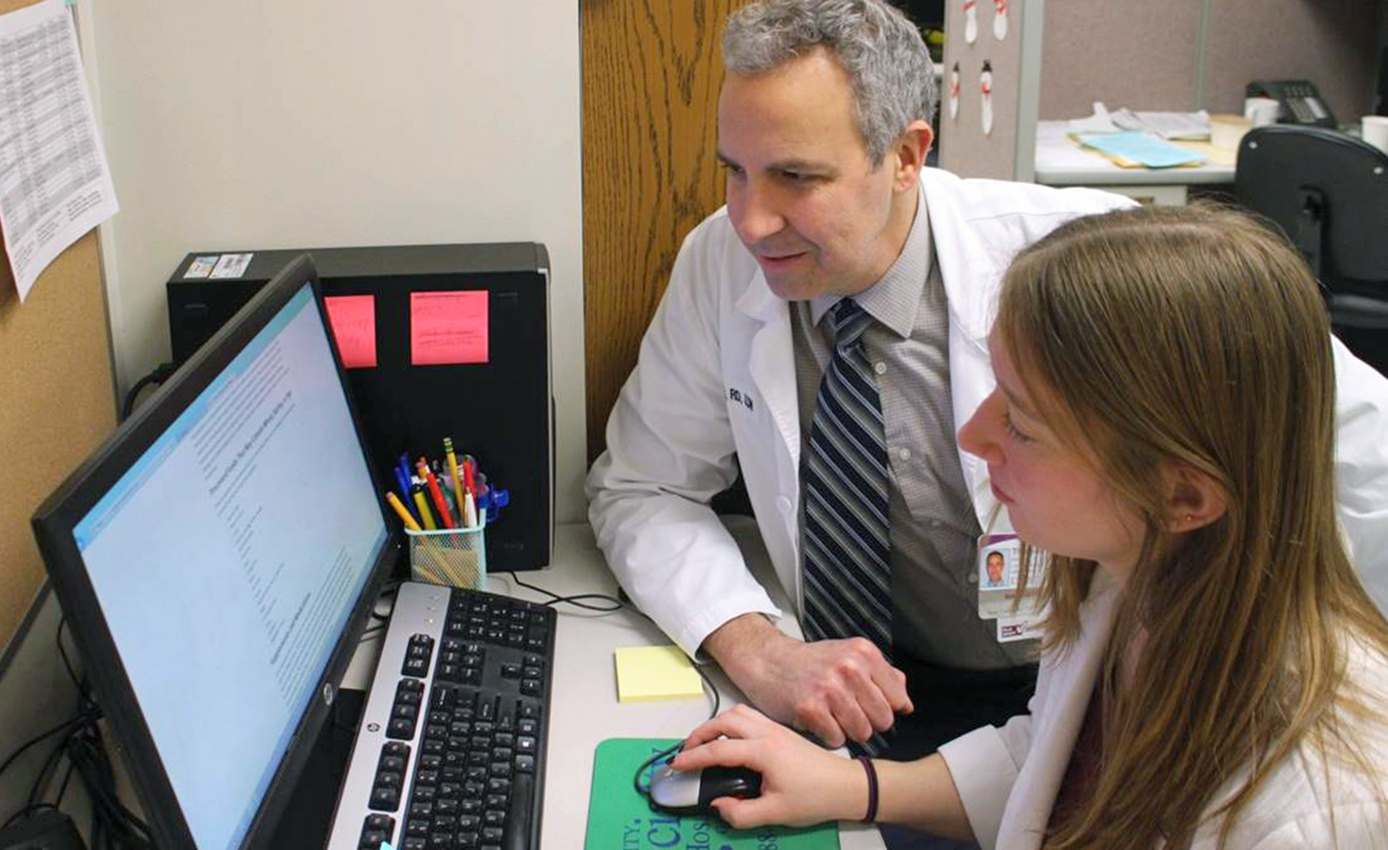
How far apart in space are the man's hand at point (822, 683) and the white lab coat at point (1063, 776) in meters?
0.07

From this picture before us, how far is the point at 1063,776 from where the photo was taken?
3.40 feet

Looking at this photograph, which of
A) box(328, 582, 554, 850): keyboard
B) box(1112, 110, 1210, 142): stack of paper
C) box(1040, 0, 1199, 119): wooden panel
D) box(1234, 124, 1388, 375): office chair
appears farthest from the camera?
box(1040, 0, 1199, 119): wooden panel

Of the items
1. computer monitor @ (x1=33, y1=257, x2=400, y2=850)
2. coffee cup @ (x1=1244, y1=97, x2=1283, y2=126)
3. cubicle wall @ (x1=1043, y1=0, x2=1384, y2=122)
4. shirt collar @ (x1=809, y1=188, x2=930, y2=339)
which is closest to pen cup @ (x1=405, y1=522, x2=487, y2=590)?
computer monitor @ (x1=33, y1=257, x2=400, y2=850)

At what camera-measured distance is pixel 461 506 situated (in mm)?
1333

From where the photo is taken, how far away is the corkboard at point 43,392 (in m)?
0.98

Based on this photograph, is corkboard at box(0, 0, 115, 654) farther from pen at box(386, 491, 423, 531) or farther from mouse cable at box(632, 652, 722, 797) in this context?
mouse cable at box(632, 652, 722, 797)

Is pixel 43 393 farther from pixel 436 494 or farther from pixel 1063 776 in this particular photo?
pixel 1063 776

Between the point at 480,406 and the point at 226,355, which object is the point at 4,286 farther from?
the point at 480,406

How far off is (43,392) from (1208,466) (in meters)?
0.90

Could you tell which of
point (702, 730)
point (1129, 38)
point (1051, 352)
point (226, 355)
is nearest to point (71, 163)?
point (226, 355)

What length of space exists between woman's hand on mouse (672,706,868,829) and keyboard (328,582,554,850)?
5.5 inches

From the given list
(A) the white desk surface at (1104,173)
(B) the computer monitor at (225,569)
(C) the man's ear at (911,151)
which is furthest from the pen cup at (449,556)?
(A) the white desk surface at (1104,173)

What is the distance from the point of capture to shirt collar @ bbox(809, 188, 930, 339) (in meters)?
1.41

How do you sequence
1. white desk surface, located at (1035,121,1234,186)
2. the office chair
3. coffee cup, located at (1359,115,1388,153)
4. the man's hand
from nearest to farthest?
the man's hand < the office chair < white desk surface, located at (1035,121,1234,186) < coffee cup, located at (1359,115,1388,153)
